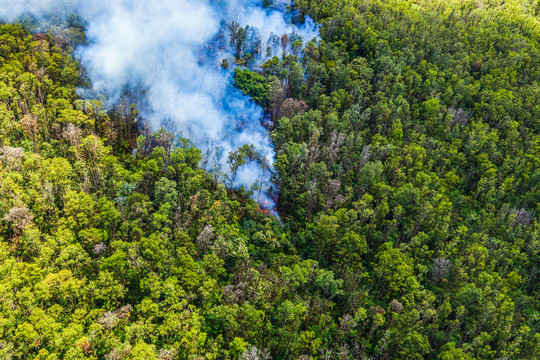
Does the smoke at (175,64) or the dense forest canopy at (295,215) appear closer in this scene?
the dense forest canopy at (295,215)

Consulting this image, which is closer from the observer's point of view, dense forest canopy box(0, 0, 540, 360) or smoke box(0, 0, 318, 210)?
dense forest canopy box(0, 0, 540, 360)

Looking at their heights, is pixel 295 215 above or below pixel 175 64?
below

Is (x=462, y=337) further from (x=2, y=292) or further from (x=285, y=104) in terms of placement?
(x=2, y=292)

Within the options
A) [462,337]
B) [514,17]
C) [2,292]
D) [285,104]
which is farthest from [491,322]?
[514,17]

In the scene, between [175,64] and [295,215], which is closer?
[295,215]
